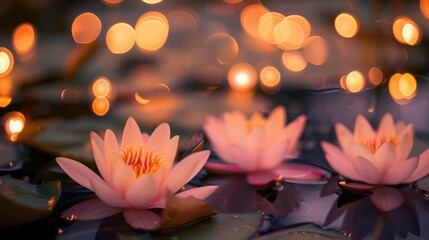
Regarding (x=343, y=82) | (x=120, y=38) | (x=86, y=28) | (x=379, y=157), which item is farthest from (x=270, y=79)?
(x=379, y=157)

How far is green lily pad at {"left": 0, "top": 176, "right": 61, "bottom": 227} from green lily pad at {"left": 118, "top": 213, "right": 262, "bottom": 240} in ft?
0.35

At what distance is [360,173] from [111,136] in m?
0.35

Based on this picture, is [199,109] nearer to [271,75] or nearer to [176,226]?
[271,75]

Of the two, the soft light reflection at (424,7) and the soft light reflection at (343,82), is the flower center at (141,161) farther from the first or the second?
the soft light reflection at (424,7)

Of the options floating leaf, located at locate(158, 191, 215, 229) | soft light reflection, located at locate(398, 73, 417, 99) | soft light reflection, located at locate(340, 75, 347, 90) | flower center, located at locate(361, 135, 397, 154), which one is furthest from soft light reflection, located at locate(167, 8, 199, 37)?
floating leaf, located at locate(158, 191, 215, 229)

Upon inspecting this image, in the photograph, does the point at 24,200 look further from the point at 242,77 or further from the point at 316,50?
the point at 316,50

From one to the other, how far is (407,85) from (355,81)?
0.14 meters

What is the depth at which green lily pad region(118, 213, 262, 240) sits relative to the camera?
56 cm

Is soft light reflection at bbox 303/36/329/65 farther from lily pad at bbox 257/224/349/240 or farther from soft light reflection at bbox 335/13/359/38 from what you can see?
lily pad at bbox 257/224/349/240

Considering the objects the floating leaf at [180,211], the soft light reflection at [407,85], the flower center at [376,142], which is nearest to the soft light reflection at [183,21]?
the soft light reflection at [407,85]

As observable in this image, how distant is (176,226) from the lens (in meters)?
0.57

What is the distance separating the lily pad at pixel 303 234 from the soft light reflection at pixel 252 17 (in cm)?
126

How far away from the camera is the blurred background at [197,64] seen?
44.1 inches

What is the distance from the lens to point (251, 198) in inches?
28.7
